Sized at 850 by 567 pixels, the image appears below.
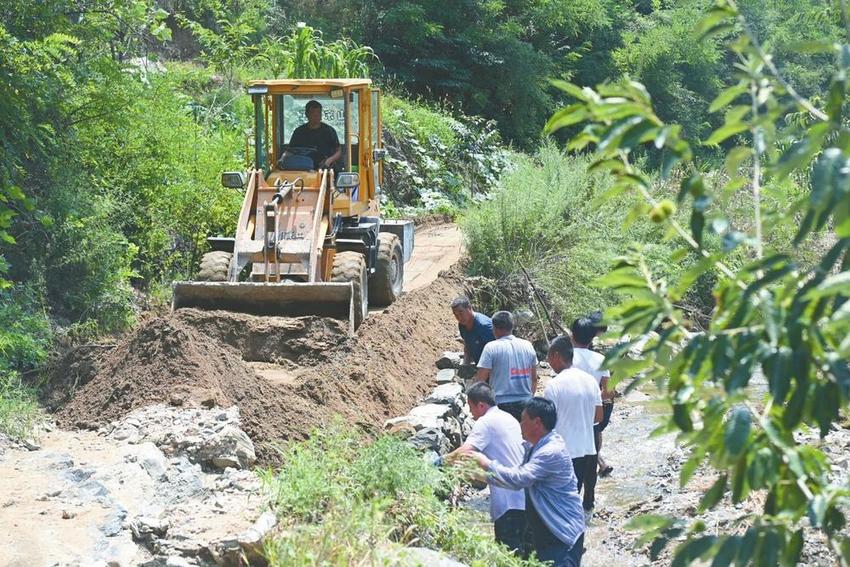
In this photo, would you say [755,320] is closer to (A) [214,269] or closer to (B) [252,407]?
(B) [252,407]

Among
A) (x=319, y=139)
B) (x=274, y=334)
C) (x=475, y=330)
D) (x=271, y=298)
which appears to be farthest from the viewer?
(x=319, y=139)

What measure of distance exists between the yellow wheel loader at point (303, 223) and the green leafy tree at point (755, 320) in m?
9.29

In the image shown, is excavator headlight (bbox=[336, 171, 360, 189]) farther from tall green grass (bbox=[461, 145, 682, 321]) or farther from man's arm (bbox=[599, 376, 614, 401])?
tall green grass (bbox=[461, 145, 682, 321])

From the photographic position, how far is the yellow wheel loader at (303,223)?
41.6 feet

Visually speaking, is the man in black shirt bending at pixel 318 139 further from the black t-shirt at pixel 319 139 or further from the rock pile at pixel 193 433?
the rock pile at pixel 193 433

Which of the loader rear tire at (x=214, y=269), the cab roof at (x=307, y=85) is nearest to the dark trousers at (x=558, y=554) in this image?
the loader rear tire at (x=214, y=269)

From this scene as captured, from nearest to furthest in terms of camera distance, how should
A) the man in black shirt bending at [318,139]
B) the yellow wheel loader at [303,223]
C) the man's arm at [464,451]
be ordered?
1. the man's arm at [464,451]
2. the yellow wheel loader at [303,223]
3. the man in black shirt bending at [318,139]

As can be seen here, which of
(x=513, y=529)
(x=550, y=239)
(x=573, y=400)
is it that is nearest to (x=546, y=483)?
(x=513, y=529)

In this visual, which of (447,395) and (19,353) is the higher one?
(19,353)

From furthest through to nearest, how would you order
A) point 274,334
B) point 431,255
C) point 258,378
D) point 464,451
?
1. point 431,255
2. point 274,334
3. point 258,378
4. point 464,451

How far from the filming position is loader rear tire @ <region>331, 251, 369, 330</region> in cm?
1307

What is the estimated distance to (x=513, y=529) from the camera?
7262mm

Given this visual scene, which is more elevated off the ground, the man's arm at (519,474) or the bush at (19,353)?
the man's arm at (519,474)

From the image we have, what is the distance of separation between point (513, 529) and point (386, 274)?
8.09 metres
